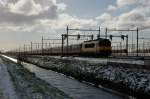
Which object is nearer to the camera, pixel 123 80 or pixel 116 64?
pixel 123 80

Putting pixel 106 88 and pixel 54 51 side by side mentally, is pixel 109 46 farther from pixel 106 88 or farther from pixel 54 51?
pixel 54 51

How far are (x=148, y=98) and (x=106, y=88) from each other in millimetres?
7415

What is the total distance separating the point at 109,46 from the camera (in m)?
68.6

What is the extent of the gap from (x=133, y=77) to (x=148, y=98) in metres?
4.54

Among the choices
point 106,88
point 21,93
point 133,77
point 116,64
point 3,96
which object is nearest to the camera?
point 3,96

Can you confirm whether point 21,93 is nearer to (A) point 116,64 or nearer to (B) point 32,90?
(B) point 32,90

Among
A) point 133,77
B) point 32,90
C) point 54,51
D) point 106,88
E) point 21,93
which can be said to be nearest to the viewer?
point 21,93

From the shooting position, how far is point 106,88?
88.9 ft

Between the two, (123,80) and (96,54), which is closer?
(123,80)

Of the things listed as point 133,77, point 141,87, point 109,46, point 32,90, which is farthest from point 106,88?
point 109,46

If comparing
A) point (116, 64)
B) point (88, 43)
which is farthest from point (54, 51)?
point (116, 64)

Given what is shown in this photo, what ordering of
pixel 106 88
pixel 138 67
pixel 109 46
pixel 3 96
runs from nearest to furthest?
1. pixel 3 96
2. pixel 106 88
3. pixel 138 67
4. pixel 109 46

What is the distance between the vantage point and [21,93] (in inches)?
759

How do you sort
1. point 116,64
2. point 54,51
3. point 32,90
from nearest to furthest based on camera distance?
1. point 32,90
2. point 116,64
3. point 54,51
